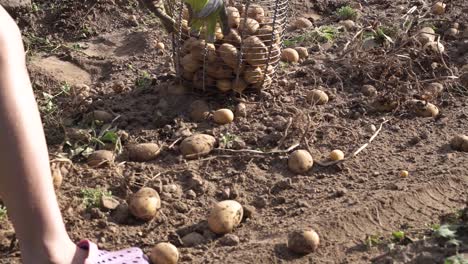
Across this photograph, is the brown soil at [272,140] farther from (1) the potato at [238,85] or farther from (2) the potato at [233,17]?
(2) the potato at [233,17]

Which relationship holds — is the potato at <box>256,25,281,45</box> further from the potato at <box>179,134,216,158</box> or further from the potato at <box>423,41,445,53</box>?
the potato at <box>423,41,445,53</box>

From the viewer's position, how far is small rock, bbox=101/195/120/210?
2.26 metres

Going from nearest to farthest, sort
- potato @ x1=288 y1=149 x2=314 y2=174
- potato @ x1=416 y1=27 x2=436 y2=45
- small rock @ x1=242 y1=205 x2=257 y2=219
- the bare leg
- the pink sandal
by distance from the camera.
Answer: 1. the bare leg
2. the pink sandal
3. small rock @ x1=242 y1=205 x2=257 y2=219
4. potato @ x1=288 y1=149 x2=314 y2=174
5. potato @ x1=416 y1=27 x2=436 y2=45

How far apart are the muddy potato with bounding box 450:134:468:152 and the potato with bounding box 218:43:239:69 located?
32.2 inches

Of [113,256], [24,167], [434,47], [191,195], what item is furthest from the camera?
[434,47]

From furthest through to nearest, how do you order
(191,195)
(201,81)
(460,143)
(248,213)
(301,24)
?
(301,24) < (201,81) < (460,143) < (191,195) < (248,213)

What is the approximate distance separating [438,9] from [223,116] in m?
1.56

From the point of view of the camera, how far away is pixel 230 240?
83.4 inches

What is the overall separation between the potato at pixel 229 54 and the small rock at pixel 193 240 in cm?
82

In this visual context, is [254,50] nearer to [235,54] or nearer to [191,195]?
[235,54]

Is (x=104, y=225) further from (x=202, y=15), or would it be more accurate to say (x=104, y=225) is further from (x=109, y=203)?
(x=202, y=15)

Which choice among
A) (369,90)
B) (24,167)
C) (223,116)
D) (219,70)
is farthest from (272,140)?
(24,167)

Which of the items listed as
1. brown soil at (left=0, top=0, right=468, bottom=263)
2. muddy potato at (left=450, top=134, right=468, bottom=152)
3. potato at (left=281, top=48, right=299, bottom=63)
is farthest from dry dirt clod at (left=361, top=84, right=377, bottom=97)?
muddy potato at (left=450, top=134, right=468, bottom=152)

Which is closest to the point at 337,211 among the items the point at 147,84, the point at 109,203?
the point at 109,203
